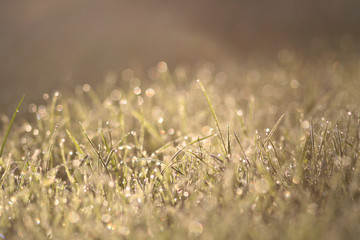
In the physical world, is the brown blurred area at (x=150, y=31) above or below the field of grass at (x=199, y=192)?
above

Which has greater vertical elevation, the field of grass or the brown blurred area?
the brown blurred area

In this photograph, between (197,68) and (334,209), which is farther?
(197,68)

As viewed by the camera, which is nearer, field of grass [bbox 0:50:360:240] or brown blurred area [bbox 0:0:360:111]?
field of grass [bbox 0:50:360:240]

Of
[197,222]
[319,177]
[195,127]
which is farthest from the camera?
[195,127]

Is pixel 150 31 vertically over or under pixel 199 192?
over

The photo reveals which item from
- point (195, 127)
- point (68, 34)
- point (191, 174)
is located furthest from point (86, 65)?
point (191, 174)

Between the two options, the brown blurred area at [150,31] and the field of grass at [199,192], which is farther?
the brown blurred area at [150,31]

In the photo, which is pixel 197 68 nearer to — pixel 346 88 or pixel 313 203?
pixel 346 88

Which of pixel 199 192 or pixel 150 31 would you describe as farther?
Result: pixel 150 31
